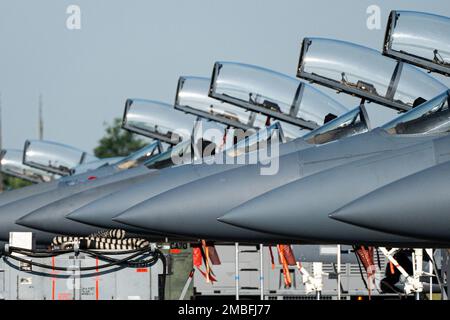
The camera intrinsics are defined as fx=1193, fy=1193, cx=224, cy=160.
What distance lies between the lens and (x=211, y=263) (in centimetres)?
1662

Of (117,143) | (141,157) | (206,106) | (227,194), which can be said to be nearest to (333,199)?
(227,194)

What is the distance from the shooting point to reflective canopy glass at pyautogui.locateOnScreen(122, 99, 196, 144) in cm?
1997

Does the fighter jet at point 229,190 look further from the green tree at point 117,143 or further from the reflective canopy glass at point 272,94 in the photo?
the green tree at point 117,143

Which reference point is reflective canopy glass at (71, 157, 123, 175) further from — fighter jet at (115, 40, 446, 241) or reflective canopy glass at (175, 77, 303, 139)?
fighter jet at (115, 40, 446, 241)

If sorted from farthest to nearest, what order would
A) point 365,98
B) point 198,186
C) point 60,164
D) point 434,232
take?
point 60,164, point 365,98, point 198,186, point 434,232

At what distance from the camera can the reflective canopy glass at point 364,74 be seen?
14273 mm

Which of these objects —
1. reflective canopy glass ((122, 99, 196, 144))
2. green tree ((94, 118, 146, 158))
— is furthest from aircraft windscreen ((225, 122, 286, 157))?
green tree ((94, 118, 146, 158))

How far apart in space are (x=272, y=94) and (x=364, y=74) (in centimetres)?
220

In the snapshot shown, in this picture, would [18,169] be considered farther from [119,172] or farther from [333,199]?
[333,199]

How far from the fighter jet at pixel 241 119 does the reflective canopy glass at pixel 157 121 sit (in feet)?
3.52

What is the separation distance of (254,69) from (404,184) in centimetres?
777

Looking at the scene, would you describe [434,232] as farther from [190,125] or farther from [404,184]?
[190,125]

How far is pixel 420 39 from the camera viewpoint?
1342 cm
